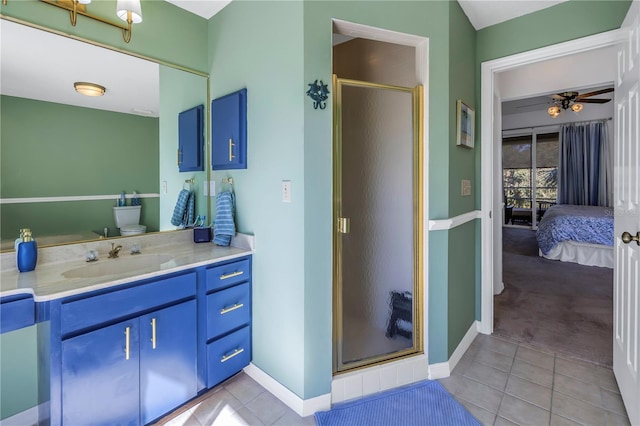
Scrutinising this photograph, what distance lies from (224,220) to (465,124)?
186 centimetres

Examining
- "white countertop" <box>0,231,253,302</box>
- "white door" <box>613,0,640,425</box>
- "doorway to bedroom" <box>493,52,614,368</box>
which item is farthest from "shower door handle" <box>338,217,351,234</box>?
"doorway to bedroom" <box>493,52,614,368</box>

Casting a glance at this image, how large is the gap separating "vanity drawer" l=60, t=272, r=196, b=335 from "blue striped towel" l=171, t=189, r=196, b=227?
27.0 inches

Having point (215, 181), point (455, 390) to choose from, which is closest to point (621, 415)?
point (455, 390)

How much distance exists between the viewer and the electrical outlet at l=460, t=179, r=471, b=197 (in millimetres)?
2306

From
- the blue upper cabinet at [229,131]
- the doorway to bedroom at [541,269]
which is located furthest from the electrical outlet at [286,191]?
the doorway to bedroom at [541,269]

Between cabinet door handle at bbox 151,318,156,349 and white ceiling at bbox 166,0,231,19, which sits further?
white ceiling at bbox 166,0,231,19

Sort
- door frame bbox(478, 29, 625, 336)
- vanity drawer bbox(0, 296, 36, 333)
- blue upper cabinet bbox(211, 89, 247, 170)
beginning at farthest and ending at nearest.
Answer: door frame bbox(478, 29, 625, 336) → blue upper cabinet bbox(211, 89, 247, 170) → vanity drawer bbox(0, 296, 36, 333)

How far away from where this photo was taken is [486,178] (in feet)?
8.55

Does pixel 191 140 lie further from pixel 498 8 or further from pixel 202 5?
pixel 498 8

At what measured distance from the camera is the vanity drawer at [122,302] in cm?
130

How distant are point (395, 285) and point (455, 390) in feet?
2.36

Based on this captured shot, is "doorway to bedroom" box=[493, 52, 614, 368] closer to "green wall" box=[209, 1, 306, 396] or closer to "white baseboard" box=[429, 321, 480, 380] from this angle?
"white baseboard" box=[429, 321, 480, 380]

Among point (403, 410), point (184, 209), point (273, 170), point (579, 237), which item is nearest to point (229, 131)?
point (273, 170)

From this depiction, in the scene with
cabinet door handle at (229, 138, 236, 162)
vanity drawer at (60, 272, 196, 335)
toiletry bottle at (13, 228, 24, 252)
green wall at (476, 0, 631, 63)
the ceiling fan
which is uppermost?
the ceiling fan
